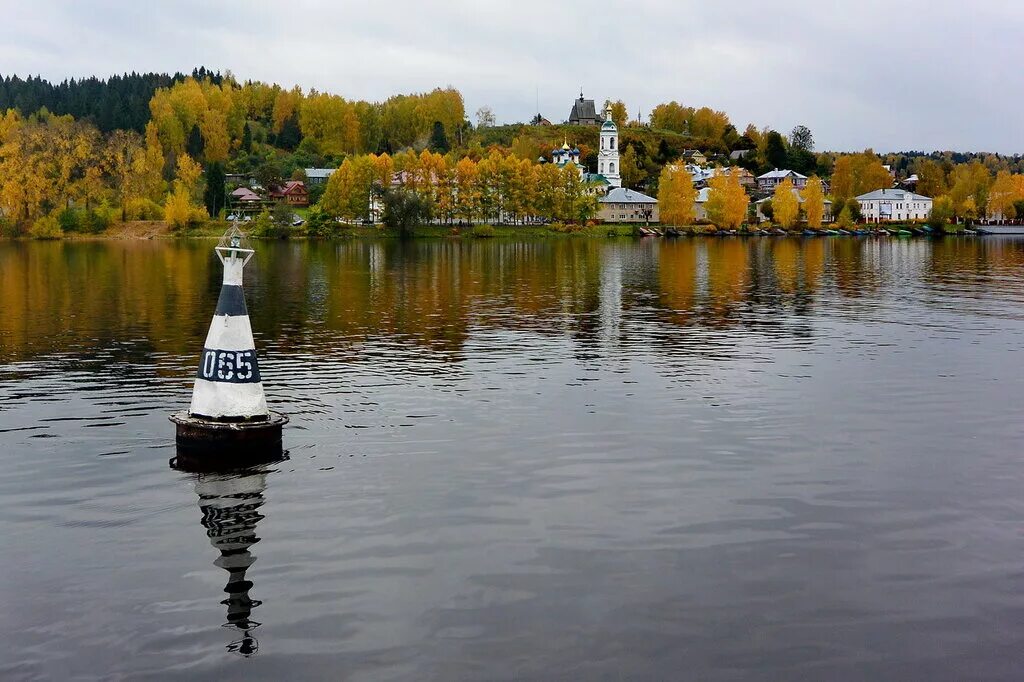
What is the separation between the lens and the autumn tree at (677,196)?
182 meters

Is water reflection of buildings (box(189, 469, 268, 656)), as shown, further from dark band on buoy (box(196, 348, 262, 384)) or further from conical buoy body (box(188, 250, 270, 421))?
dark band on buoy (box(196, 348, 262, 384))

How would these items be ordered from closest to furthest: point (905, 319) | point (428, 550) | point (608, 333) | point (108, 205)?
point (428, 550)
point (608, 333)
point (905, 319)
point (108, 205)

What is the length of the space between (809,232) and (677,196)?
2755 cm

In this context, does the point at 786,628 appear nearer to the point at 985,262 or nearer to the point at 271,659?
the point at 271,659

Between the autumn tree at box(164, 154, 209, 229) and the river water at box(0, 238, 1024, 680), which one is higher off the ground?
the autumn tree at box(164, 154, 209, 229)

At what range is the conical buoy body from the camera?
814 inches

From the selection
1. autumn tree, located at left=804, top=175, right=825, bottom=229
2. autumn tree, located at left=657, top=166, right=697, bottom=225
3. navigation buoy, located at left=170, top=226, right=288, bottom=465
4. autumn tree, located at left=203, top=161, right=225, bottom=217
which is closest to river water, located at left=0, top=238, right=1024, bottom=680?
navigation buoy, located at left=170, top=226, right=288, bottom=465

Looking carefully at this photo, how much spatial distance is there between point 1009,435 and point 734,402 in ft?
23.2

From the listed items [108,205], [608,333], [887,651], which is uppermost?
[108,205]

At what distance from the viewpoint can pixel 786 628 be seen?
518 inches

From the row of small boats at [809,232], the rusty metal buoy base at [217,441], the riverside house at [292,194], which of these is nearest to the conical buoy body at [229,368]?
the rusty metal buoy base at [217,441]

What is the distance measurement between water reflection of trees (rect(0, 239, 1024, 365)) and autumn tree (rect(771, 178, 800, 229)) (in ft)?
246

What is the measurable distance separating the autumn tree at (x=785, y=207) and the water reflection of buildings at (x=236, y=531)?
181290 mm

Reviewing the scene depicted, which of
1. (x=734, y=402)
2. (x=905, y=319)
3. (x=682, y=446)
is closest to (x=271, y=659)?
(x=682, y=446)
